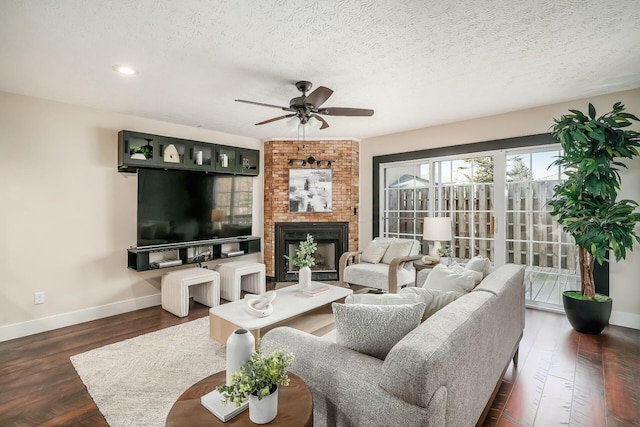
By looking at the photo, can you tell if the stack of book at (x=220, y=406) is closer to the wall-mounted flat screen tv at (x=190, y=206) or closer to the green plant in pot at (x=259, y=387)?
the green plant in pot at (x=259, y=387)

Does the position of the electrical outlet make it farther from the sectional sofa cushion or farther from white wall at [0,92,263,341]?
the sectional sofa cushion

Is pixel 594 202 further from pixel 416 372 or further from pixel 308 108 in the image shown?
pixel 416 372

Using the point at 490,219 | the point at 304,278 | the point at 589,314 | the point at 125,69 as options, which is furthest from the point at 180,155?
the point at 589,314

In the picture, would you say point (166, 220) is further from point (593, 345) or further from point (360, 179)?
point (593, 345)

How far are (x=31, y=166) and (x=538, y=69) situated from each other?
17.4ft

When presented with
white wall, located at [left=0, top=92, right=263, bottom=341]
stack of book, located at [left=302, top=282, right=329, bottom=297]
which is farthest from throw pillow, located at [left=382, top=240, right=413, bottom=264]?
white wall, located at [left=0, top=92, right=263, bottom=341]

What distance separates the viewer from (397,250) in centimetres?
462

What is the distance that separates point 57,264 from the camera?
12.0ft

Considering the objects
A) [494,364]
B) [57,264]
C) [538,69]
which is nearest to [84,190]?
[57,264]

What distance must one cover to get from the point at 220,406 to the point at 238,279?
3.36 meters

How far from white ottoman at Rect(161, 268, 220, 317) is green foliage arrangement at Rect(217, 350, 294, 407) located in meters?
3.04

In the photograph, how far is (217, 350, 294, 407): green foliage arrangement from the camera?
3.71ft

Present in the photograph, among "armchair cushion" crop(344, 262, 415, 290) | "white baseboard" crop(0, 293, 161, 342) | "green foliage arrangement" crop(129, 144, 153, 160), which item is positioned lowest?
"white baseboard" crop(0, 293, 161, 342)

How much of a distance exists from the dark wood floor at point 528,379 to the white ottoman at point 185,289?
316 millimetres
